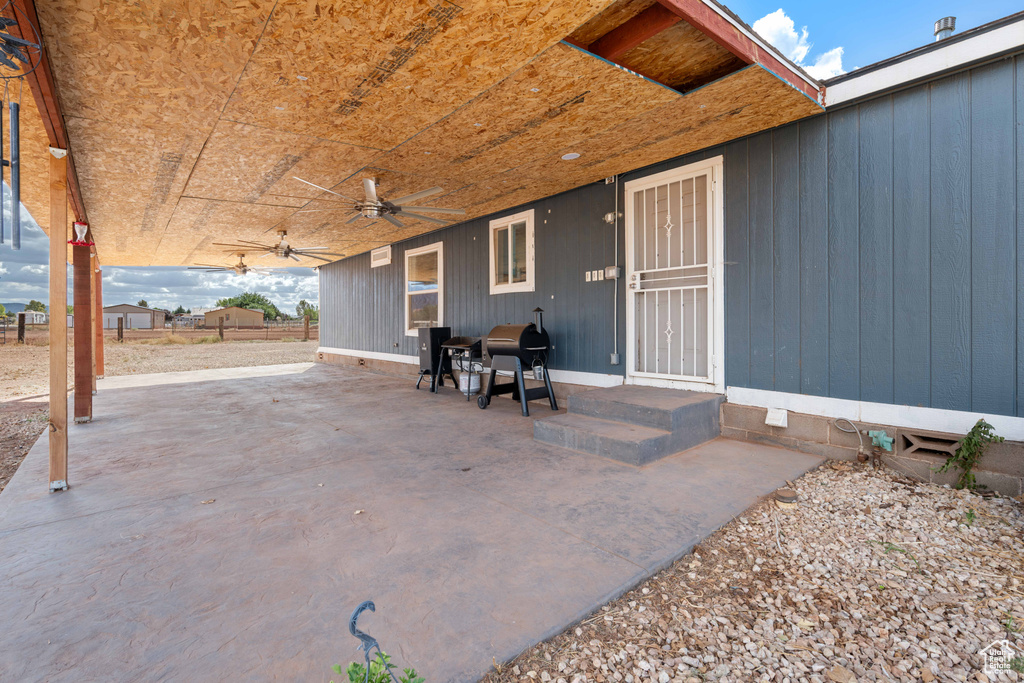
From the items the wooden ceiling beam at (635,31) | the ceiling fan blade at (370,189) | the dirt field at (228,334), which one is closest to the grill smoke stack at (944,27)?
the wooden ceiling beam at (635,31)

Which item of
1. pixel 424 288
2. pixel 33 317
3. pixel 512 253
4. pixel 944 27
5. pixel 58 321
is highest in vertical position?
pixel 944 27

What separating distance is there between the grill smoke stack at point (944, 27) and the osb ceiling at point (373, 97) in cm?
76

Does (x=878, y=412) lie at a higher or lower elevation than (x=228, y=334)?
lower

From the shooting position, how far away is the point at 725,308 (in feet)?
13.3

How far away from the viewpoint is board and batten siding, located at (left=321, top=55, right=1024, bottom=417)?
274cm

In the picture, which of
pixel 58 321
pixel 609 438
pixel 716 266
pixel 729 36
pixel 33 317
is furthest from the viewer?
pixel 33 317

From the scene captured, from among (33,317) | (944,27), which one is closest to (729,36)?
(944,27)

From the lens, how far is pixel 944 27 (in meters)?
2.95

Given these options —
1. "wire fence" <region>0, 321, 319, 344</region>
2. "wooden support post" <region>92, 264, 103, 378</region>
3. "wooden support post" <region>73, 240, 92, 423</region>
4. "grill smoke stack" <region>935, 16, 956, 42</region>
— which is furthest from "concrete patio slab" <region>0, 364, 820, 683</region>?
"wire fence" <region>0, 321, 319, 344</region>

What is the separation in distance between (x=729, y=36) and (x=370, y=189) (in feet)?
10.9

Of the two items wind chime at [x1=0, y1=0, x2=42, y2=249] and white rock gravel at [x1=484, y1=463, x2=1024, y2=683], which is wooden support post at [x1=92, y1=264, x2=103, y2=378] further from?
white rock gravel at [x1=484, y1=463, x2=1024, y2=683]

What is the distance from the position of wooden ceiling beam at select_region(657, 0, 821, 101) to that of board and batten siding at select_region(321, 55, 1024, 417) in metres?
0.73

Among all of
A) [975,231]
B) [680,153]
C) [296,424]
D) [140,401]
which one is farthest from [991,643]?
[140,401]

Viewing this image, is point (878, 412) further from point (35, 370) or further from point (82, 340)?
point (35, 370)
